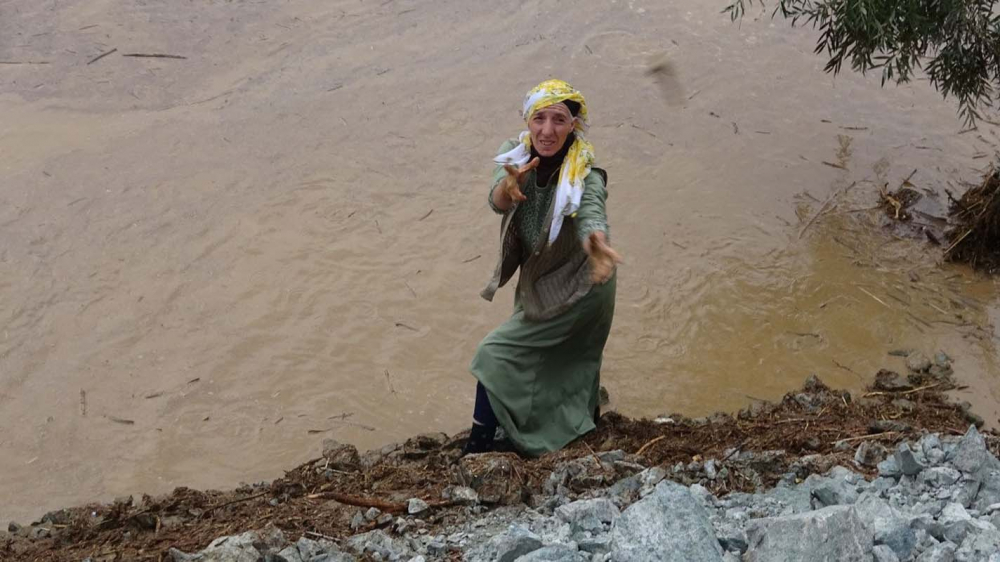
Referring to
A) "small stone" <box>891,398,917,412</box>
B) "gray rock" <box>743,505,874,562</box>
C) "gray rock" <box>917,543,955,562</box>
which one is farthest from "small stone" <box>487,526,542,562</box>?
"small stone" <box>891,398,917,412</box>

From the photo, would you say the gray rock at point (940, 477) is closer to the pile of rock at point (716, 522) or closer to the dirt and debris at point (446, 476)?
the pile of rock at point (716, 522)

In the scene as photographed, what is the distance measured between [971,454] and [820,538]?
1021mm

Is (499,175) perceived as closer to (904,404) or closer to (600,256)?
(600,256)

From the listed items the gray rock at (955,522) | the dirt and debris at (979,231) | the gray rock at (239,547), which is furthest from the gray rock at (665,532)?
the dirt and debris at (979,231)

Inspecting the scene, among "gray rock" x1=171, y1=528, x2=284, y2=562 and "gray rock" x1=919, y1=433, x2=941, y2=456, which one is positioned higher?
"gray rock" x1=919, y1=433, x2=941, y2=456

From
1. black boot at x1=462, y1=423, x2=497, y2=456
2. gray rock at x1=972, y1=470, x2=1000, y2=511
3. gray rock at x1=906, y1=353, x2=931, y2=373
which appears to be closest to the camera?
gray rock at x1=972, y1=470, x2=1000, y2=511

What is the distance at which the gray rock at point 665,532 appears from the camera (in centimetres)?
301

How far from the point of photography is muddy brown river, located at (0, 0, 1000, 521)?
5.45m

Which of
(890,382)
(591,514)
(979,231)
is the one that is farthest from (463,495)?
(979,231)

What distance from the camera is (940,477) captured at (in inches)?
141

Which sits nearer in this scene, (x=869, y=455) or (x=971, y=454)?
(x=971, y=454)

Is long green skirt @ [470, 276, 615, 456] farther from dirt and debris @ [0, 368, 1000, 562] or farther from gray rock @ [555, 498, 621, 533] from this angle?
gray rock @ [555, 498, 621, 533]

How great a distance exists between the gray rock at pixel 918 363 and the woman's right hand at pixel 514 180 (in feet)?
9.29

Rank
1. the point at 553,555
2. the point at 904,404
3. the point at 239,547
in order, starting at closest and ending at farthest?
the point at 553,555 → the point at 239,547 → the point at 904,404
